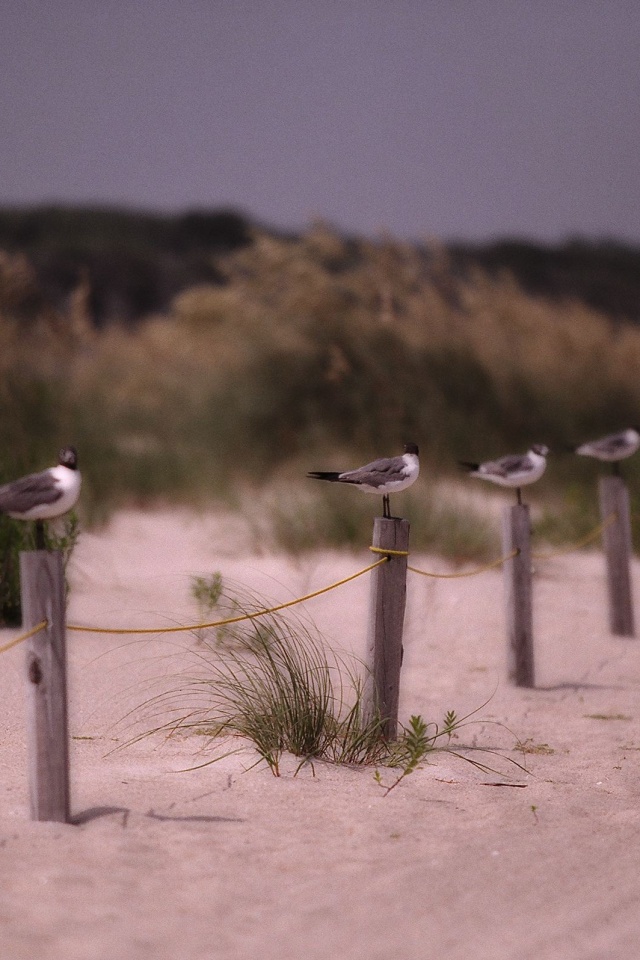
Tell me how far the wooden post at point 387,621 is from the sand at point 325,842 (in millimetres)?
269

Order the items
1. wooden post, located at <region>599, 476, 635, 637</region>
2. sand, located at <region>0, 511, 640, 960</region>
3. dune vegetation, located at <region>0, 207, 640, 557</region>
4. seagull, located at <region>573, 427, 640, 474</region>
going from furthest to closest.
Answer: dune vegetation, located at <region>0, 207, 640, 557</region>, wooden post, located at <region>599, 476, 635, 637</region>, seagull, located at <region>573, 427, 640, 474</region>, sand, located at <region>0, 511, 640, 960</region>

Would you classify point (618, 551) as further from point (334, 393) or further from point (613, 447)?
point (334, 393)

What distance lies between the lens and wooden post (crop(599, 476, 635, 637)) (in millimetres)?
6176

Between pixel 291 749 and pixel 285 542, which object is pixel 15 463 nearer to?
pixel 285 542

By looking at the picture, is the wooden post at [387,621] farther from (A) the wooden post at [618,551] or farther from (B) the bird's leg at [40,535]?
(A) the wooden post at [618,551]

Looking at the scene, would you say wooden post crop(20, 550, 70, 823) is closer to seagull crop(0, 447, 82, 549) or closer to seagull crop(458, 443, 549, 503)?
seagull crop(0, 447, 82, 549)

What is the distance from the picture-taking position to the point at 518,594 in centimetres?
524

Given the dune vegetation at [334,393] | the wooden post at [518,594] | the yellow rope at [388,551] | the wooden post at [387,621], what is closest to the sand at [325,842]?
the wooden post at [518,594]

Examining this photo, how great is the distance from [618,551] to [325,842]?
365 centimetres

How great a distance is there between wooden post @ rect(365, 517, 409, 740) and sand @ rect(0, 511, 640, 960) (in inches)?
10.6

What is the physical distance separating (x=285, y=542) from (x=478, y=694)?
261 cm

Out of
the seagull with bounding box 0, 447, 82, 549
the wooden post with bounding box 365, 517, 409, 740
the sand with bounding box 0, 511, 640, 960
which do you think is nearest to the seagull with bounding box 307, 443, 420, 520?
the wooden post with bounding box 365, 517, 409, 740

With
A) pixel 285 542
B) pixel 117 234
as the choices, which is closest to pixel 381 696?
pixel 285 542

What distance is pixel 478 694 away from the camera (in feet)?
16.7
